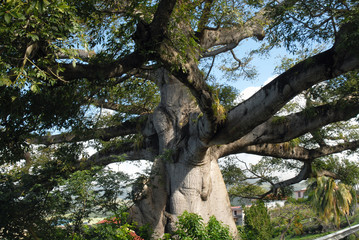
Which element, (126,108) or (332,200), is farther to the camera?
(332,200)

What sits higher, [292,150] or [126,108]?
[126,108]

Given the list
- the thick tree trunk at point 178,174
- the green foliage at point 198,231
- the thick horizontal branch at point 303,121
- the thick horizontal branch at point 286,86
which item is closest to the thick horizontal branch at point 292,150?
the thick horizontal branch at point 303,121

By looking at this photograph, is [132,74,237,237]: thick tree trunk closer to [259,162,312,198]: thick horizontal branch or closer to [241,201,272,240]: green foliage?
[241,201,272,240]: green foliage

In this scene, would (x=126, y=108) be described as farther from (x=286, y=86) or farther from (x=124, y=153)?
(x=286, y=86)

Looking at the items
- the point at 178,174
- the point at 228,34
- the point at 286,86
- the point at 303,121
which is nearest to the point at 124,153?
the point at 178,174

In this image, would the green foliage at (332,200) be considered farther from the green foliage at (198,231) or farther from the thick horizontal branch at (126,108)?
the green foliage at (198,231)

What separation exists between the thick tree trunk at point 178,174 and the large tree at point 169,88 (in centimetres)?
3

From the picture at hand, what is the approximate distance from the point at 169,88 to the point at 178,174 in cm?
232

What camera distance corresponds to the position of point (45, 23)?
3.44 metres

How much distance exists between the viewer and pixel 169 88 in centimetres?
855

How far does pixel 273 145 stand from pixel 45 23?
7082mm

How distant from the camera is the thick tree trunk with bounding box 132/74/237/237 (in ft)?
24.8

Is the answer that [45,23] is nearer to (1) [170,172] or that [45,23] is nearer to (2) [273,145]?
(1) [170,172]

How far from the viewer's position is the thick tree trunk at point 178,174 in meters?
7.57
